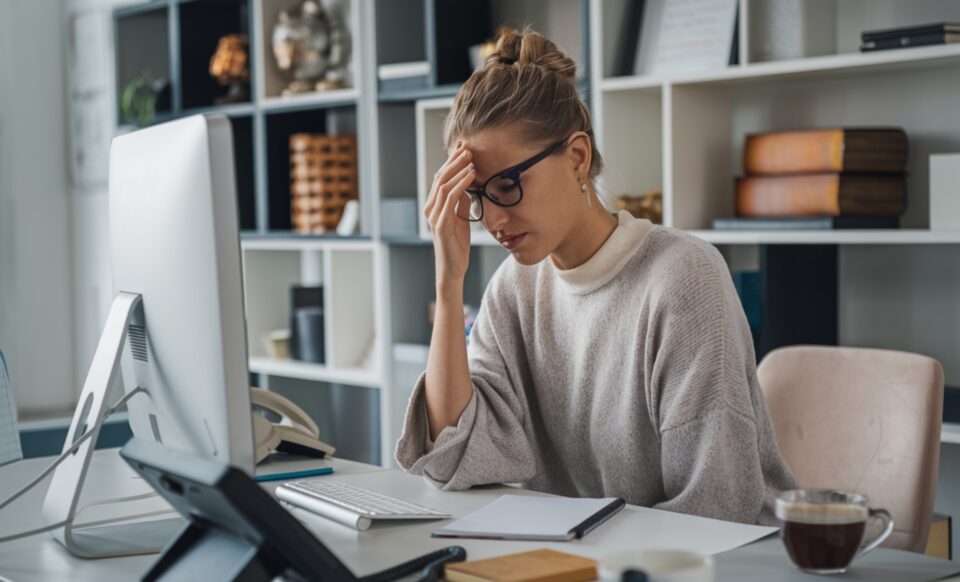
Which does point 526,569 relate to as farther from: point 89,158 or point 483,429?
point 89,158

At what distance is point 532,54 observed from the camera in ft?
6.08

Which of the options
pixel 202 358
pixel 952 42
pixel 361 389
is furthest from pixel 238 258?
pixel 361 389

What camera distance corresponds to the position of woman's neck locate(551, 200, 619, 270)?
6.18 feet

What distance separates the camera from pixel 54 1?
4949 mm

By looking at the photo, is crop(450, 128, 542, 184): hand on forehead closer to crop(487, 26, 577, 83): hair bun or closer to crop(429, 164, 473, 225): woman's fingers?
crop(429, 164, 473, 225): woman's fingers

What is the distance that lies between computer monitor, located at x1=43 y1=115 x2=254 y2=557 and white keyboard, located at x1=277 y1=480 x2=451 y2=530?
0.52ft

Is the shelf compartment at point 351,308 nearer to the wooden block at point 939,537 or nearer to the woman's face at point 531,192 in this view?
the wooden block at point 939,537

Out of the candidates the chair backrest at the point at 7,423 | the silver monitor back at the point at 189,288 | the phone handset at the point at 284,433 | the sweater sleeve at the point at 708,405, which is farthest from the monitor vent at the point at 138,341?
the sweater sleeve at the point at 708,405

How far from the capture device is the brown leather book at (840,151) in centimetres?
254

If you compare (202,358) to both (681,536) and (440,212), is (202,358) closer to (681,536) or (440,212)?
(681,536)

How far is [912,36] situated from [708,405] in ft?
3.81

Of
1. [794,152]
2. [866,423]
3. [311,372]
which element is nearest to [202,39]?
[311,372]

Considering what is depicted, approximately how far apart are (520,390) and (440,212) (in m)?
0.32

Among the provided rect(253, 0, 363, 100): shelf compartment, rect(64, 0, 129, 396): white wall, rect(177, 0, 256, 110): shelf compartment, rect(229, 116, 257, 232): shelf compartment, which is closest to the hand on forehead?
rect(253, 0, 363, 100): shelf compartment
